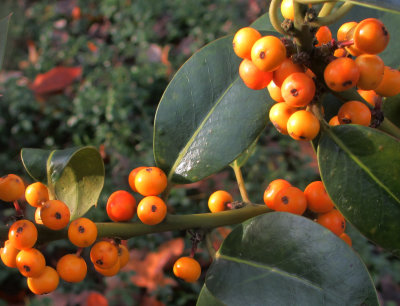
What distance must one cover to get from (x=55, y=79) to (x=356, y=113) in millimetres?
3320

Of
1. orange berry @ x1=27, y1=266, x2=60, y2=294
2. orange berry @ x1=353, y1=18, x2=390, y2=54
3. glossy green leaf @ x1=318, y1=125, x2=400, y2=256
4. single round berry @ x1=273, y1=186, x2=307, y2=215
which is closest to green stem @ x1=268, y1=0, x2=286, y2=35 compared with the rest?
orange berry @ x1=353, y1=18, x2=390, y2=54

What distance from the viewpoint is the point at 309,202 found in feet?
3.27

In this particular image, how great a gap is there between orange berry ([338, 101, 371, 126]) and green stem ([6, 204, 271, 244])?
11.9 inches

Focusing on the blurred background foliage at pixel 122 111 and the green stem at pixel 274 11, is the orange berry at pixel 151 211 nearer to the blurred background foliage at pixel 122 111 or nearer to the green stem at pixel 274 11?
the green stem at pixel 274 11

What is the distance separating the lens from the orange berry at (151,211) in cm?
96

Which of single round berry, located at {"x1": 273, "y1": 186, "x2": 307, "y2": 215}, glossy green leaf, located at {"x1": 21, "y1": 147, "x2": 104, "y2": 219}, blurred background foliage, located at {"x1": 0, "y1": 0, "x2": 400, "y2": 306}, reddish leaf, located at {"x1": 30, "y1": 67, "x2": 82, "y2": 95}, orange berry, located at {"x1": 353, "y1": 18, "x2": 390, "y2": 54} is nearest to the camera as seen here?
orange berry, located at {"x1": 353, "y1": 18, "x2": 390, "y2": 54}

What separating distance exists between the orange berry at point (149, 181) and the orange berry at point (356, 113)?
1.39 feet

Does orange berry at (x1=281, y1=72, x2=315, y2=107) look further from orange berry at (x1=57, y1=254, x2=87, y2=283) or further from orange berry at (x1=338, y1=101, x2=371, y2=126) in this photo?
orange berry at (x1=57, y1=254, x2=87, y2=283)

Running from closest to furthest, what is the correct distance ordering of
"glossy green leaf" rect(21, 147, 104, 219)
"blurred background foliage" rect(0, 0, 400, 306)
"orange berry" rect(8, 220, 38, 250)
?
"orange berry" rect(8, 220, 38, 250) → "glossy green leaf" rect(21, 147, 104, 219) → "blurred background foliage" rect(0, 0, 400, 306)

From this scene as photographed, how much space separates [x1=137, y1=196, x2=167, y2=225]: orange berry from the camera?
958 millimetres

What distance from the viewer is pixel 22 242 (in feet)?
2.85

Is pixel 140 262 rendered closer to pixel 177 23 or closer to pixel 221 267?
pixel 221 267

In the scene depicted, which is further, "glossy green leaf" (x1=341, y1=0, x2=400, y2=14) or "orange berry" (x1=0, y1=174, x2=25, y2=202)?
"orange berry" (x1=0, y1=174, x2=25, y2=202)

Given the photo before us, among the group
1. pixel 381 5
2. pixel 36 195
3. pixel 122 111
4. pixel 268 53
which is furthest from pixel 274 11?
pixel 122 111
